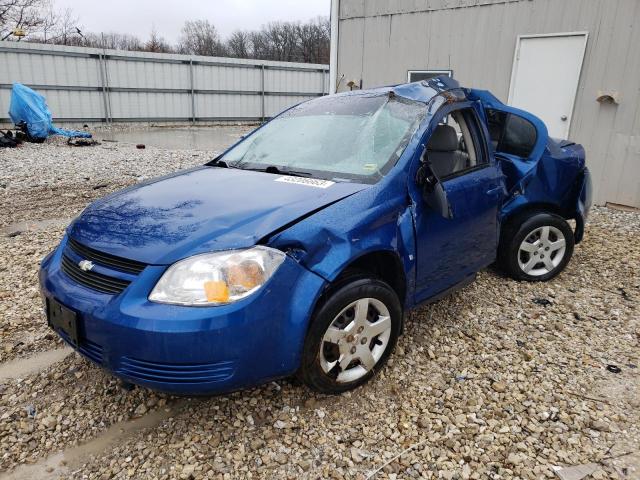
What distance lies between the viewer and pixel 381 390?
9.07 feet

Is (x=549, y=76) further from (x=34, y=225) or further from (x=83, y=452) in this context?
(x=83, y=452)

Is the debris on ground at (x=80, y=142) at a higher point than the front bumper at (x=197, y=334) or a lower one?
lower

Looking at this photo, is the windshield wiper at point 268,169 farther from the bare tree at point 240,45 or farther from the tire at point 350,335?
the bare tree at point 240,45

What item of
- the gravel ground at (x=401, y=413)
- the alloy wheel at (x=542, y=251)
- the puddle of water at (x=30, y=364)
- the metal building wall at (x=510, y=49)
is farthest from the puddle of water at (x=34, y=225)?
the metal building wall at (x=510, y=49)

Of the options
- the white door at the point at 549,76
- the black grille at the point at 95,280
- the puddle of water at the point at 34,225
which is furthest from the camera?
the white door at the point at 549,76

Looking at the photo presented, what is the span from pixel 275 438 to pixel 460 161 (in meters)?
2.21

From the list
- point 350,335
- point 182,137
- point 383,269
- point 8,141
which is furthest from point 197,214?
point 182,137

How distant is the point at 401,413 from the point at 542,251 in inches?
98.7

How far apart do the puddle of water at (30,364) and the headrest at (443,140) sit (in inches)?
108

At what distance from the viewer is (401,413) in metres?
2.57

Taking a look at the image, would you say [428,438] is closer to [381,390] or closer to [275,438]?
[381,390]

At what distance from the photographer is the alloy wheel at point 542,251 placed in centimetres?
427

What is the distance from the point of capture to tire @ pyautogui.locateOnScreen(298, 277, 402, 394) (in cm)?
237

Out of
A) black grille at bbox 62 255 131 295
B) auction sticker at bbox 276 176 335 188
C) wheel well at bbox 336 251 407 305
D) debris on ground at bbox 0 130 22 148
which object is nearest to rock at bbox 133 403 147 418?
black grille at bbox 62 255 131 295
